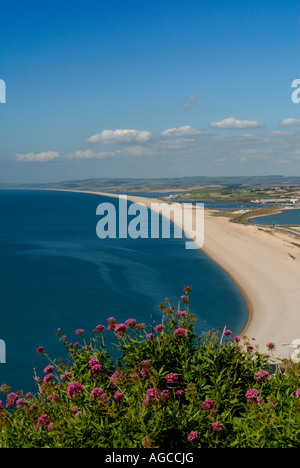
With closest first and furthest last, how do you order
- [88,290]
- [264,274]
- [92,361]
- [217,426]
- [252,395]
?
1. [217,426]
2. [252,395]
3. [92,361]
4. [88,290]
5. [264,274]

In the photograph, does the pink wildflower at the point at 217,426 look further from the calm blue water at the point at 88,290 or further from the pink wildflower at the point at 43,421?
the calm blue water at the point at 88,290

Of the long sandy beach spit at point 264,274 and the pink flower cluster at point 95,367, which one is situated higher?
the pink flower cluster at point 95,367

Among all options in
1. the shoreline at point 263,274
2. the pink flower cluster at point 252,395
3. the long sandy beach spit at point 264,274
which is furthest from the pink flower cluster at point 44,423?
the shoreline at point 263,274

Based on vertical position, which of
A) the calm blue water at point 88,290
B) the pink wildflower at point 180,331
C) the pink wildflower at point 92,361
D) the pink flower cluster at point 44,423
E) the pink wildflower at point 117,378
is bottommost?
the calm blue water at point 88,290

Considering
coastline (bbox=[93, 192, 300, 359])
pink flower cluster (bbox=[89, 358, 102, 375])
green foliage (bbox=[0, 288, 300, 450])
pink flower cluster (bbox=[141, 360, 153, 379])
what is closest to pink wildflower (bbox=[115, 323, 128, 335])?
green foliage (bbox=[0, 288, 300, 450])

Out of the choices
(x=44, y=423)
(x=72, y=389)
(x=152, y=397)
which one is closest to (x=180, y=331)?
(x=152, y=397)

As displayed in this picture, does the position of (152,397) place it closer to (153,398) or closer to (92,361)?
(153,398)

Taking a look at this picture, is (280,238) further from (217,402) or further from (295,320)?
(217,402)

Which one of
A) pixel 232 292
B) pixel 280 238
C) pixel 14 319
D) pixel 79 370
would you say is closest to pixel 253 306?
pixel 232 292
